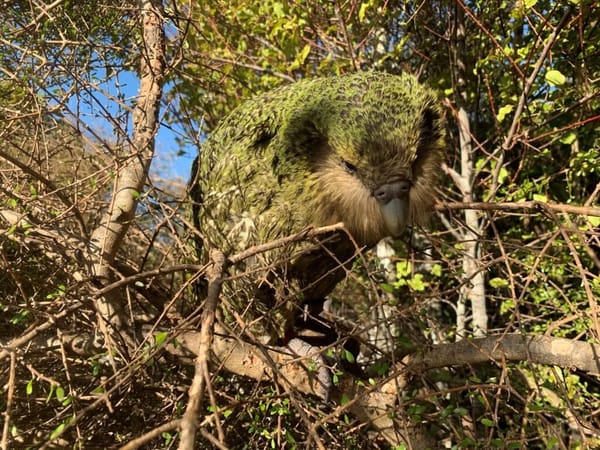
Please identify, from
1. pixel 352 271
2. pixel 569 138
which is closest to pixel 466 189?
pixel 569 138

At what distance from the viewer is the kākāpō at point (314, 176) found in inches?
84.0

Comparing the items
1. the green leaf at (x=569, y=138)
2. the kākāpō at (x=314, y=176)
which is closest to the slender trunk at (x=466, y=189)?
the green leaf at (x=569, y=138)

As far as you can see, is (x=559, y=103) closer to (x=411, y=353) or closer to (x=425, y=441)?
(x=411, y=353)

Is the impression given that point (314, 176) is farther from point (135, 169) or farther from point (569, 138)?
point (569, 138)

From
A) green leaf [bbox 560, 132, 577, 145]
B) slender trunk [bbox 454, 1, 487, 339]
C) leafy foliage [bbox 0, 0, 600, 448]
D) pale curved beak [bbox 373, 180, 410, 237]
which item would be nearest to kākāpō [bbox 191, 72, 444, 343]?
pale curved beak [bbox 373, 180, 410, 237]

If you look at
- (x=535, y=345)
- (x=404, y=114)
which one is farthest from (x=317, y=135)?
(x=535, y=345)

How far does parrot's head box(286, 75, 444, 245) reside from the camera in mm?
2117

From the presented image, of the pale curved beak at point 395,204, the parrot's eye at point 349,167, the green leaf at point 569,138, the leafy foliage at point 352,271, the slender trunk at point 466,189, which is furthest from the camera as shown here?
the slender trunk at point 466,189

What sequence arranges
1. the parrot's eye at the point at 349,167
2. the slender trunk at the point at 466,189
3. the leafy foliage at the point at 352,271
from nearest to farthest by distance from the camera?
the leafy foliage at the point at 352,271 → the parrot's eye at the point at 349,167 → the slender trunk at the point at 466,189

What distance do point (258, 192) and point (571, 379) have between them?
2.16 m

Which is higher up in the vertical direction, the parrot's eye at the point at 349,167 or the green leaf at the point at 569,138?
the parrot's eye at the point at 349,167

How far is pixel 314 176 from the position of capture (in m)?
2.36

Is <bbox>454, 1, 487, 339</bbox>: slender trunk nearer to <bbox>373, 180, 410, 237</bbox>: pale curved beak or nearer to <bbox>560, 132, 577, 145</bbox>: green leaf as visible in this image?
<bbox>560, 132, 577, 145</bbox>: green leaf

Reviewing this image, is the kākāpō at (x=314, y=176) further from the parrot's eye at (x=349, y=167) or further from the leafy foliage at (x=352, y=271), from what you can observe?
the leafy foliage at (x=352, y=271)
